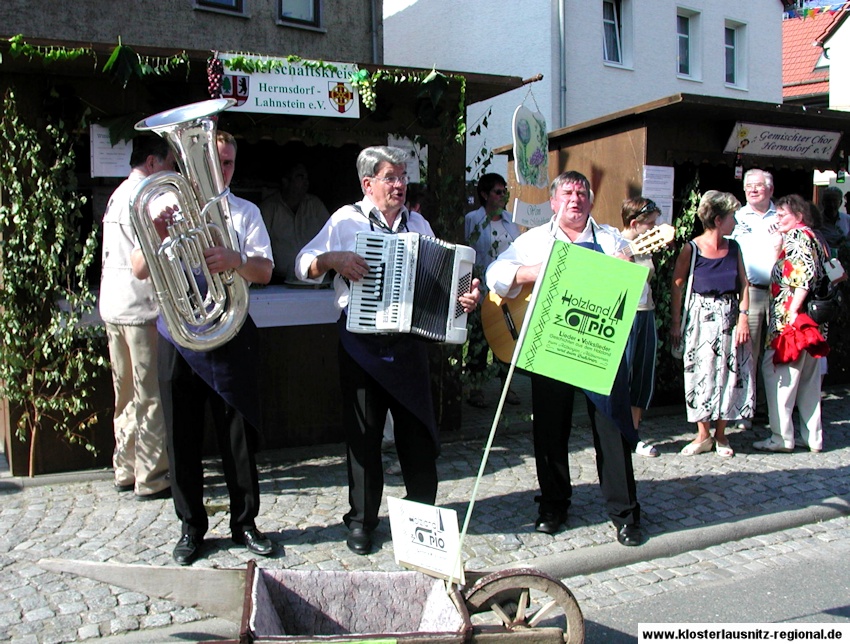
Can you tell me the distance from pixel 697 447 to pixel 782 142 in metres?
3.49

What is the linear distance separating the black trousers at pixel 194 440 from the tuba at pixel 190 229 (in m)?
0.32

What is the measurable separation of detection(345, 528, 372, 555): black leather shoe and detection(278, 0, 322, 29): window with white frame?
986 centimetres

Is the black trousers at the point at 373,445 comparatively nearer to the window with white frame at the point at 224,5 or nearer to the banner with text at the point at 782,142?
the banner with text at the point at 782,142

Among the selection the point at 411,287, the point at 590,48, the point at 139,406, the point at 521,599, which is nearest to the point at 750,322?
the point at 411,287

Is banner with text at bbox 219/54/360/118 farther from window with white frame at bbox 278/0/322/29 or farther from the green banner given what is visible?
window with white frame at bbox 278/0/322/29

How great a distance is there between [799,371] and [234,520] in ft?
14.6

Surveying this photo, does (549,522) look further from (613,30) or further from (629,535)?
(613,30)

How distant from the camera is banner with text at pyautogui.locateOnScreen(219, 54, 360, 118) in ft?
17.9

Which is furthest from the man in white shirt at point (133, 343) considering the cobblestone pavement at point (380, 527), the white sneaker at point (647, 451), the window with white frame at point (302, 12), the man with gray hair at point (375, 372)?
the window with white frame at point (302, 12)

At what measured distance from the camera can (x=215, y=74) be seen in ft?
17.3

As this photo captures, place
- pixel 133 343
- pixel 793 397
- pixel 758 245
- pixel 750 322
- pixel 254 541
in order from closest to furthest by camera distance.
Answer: pixel 254 541
pixel 133 343
pixel 793 397
pixel 750 322
pixel 758 245

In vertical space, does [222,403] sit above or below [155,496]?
above

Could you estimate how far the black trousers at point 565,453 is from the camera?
448 centimetres

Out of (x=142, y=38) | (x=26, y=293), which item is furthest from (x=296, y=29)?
(x=26, y=293)
